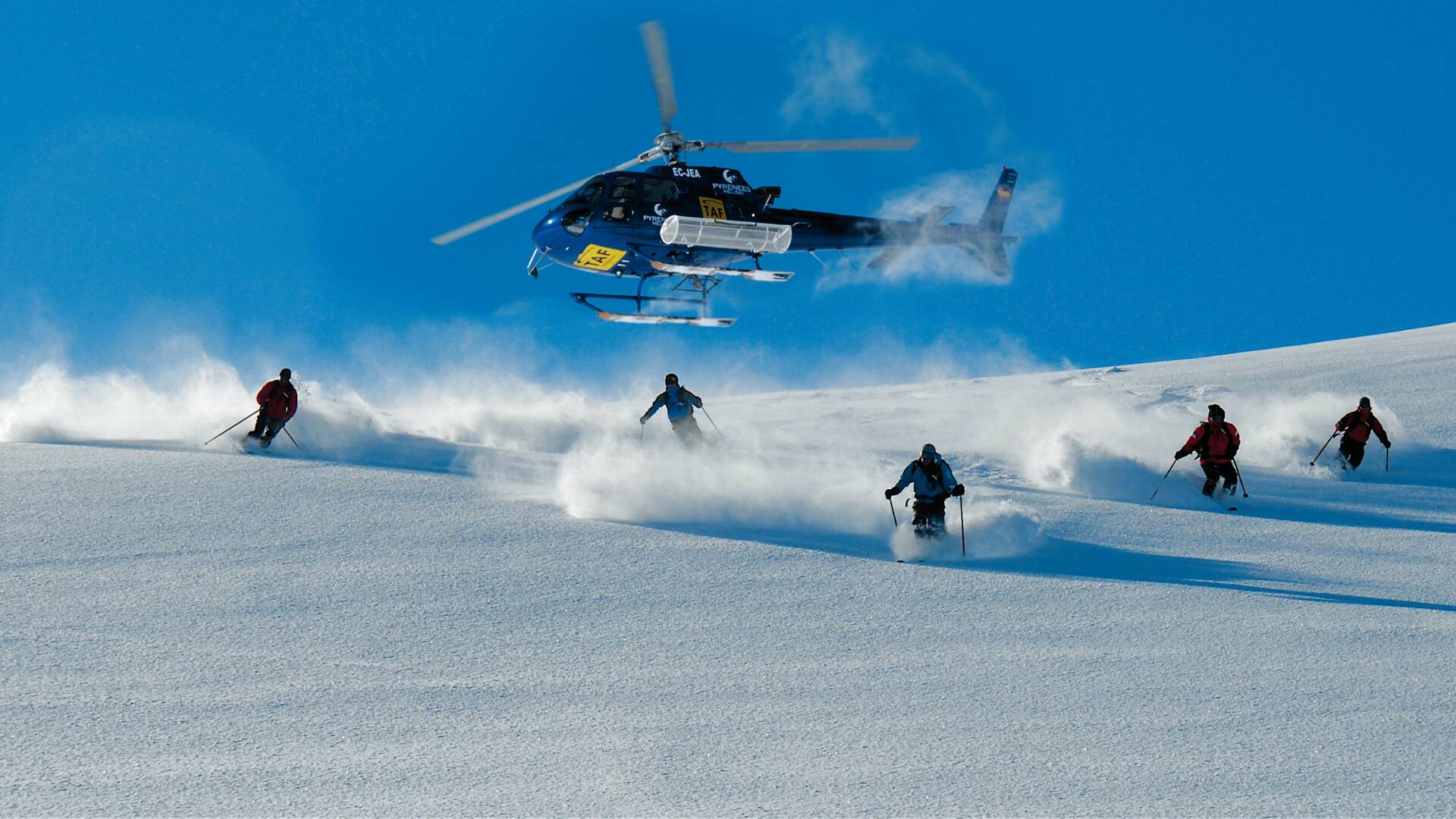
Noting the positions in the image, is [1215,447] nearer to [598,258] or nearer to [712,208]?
[712,208]

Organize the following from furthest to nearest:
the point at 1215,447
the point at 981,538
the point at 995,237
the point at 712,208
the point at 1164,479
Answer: the point at 995,237 < the point at 712,208 < the point at 1164,479 < the point at 1215,447 < the point at 981,538

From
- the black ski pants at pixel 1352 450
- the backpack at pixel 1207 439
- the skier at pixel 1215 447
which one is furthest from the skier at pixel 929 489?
the black ski pants at pixel 1352 450

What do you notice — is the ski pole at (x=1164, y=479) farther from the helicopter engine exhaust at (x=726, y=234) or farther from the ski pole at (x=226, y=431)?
the ski pole at (x=226, y=431)

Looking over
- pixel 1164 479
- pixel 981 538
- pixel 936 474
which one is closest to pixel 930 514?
pixel 936 474

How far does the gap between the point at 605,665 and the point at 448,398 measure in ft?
42.7

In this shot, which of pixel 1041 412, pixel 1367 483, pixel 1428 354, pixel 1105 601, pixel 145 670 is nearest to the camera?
pixel 145 670

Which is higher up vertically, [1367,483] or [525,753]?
[1367,483]

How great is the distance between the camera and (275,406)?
1467 centimetres

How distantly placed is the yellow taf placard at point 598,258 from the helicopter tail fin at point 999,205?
8.82 meters

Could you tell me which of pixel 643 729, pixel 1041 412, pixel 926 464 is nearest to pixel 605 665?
pixel 643 729

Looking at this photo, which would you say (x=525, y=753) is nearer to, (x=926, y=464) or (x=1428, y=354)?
(x=926, y=464)

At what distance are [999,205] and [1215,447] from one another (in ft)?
38.3

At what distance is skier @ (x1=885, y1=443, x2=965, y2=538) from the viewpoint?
1067 cm

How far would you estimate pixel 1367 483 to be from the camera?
14453 millimetres
